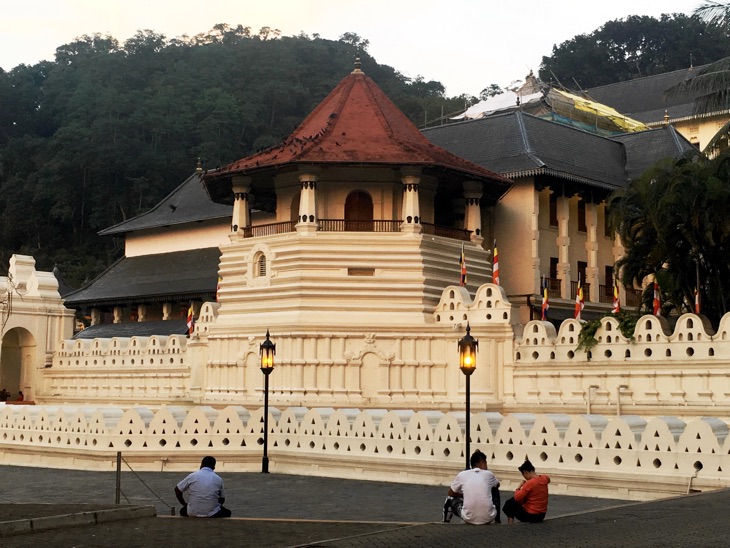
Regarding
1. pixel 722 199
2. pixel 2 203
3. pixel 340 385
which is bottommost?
pixel 340 385

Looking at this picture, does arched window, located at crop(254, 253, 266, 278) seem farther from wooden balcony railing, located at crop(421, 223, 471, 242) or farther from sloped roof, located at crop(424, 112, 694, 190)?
sloped roof, located at crop(424, 112, 694, 190)

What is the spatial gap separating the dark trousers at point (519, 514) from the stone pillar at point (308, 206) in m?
21.2

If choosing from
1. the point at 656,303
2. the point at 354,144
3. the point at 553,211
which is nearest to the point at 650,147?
the point at 553,211

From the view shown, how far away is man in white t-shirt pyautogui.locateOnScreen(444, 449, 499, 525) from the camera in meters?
15.2

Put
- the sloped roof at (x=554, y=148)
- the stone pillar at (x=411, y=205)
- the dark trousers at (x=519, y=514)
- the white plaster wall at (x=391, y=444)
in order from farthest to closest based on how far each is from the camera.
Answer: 1. the sloped roof at (x=554, y=148)
2. the stone pillar at (x=411, y=205)
3. the white plaster wall at (x=391, y=444)
4. the dark trousers at (x=519, y=514)

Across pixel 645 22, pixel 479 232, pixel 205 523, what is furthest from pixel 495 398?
pixel 645 22

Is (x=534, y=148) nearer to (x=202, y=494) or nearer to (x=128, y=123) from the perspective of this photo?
(x=202, y=494)

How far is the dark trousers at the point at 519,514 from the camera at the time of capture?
1513cm

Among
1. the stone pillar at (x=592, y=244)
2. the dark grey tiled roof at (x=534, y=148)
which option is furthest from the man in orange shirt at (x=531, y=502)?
the stone pillar at (x=592, y=244)

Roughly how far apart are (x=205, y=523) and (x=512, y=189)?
1050 inches

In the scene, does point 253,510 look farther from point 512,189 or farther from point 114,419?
point 512,189

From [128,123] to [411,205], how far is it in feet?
190

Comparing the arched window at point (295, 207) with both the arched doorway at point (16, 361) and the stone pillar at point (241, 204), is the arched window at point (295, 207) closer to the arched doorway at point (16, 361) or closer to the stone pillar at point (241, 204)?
the stone pillar at point (241, 204)

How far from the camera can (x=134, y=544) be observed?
13992 millimetres
